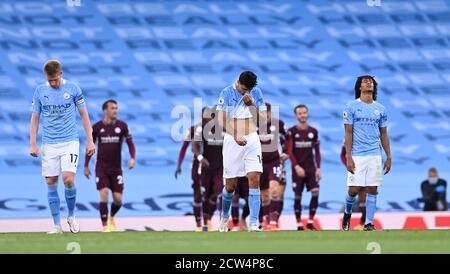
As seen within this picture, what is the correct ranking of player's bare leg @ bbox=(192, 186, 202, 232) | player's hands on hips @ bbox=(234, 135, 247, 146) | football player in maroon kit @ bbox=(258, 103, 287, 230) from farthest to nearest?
1. player's bare leg @ bbox=(192, 186, 202, 232)
2. football player in maroon kit @ bbox=(258, 103, 287, 230)
3. player's hands on hips @ bbox=(234, 135, 247, 146)

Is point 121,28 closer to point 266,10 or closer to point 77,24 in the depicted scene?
point 77,24

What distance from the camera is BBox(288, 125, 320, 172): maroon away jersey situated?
78.6ft

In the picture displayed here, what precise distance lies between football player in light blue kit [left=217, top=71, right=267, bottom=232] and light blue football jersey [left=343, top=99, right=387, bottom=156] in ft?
4.81

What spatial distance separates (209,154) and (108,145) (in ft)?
6.59

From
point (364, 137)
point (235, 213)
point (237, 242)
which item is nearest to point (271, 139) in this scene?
point (235, 213)

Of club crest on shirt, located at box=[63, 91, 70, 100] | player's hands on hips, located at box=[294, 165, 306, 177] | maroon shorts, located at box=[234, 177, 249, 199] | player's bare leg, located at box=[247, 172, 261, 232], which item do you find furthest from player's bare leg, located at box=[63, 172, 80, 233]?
player's hands on hips, located at box=[294, 165, 306, 177]

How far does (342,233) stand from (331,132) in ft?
45.5

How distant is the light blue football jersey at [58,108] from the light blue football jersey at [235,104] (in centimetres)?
207

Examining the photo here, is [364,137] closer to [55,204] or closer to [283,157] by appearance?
[55,204]

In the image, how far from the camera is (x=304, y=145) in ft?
78.7

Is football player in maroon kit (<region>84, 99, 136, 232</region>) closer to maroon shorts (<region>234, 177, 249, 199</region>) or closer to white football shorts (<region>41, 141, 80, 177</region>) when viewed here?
maroon shorts (<region>234, 177, 249, 199</region>)

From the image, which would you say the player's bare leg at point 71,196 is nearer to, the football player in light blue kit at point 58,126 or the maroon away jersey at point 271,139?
the football player in light blue kit at point 58,126

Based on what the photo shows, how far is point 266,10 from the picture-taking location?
1207 inches

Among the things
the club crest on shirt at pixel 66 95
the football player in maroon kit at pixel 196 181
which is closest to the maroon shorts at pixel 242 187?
the football player in maroon kit at pixel 196 181
